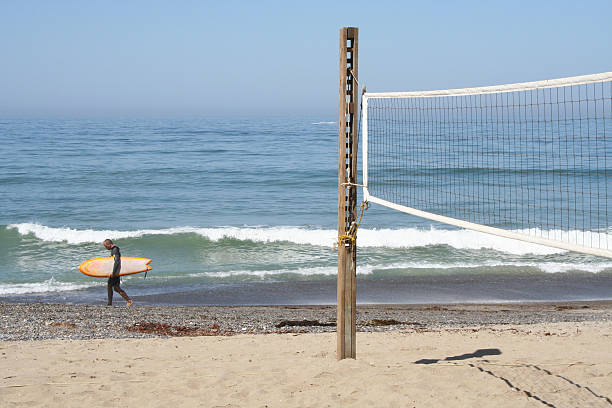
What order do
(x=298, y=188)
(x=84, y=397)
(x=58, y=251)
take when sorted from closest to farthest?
1. (x=84, y=397)
2. (x=58, y=251)
3. (x=298, y=188)

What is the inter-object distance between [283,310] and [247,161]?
22.7 meters

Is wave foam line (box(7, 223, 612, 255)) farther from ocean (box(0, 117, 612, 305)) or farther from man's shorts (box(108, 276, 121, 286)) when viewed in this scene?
man's shorts (box(108, 276, 121, 286))

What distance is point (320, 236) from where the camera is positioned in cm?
1752

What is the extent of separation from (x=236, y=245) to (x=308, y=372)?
11816mm

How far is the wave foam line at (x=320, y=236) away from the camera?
16.4 metres

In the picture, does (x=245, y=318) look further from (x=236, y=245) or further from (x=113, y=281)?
(x=236, y=245)

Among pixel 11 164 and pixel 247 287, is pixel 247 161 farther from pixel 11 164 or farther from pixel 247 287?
pixel 247 287

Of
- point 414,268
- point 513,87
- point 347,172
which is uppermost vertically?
point 513,87

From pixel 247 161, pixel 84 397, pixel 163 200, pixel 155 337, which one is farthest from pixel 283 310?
pixel 247 161

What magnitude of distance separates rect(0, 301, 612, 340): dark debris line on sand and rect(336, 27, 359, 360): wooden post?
10.2 feet

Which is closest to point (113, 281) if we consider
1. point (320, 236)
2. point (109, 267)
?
point (109, 267)

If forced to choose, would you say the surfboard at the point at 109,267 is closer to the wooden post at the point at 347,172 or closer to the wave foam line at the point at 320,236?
the wave foam line at the point at 320,236

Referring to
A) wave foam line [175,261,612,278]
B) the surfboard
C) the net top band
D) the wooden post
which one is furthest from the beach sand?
wave foam line [175,261,612,278]

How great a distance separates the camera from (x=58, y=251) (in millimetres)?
16234
